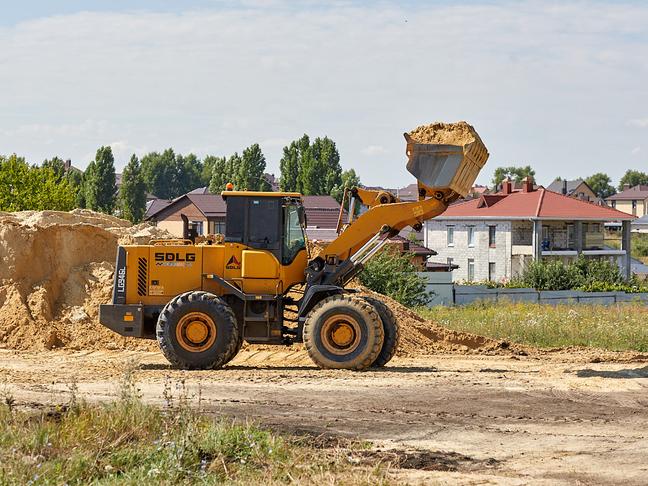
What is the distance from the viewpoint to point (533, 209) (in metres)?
65.9

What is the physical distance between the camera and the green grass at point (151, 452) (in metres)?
10.5

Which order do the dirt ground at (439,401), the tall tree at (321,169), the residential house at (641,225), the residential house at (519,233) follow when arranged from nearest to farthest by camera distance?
1. the dirt ground at (439,401)
2. the residential house at (519,233)
3. the tall tree at (321,169)
4. the residential house at (641,225)

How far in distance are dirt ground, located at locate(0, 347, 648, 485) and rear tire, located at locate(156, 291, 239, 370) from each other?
391 millimetres

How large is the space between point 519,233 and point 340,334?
49064mm

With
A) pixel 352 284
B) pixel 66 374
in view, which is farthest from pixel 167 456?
pixel 352 284

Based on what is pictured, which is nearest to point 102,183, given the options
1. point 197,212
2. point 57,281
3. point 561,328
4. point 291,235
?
point 197,212

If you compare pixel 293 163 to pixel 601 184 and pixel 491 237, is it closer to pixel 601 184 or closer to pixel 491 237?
pixel 491 237

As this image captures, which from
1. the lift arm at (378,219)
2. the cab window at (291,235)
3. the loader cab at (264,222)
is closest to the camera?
the lift arm at (378,219)

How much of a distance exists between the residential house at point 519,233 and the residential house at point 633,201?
8700 centimetres

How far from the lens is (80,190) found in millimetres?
96312

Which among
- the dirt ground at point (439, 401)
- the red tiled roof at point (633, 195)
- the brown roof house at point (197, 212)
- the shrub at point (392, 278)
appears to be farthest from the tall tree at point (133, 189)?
the dirt ground at point (439, 401)

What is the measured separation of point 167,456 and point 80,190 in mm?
87651

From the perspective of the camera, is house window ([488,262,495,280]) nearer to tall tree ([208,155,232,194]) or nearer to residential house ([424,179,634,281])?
residential house ([424,179,634,281])

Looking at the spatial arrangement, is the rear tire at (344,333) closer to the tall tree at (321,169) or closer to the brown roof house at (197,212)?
the brown roof house at (197,212)
